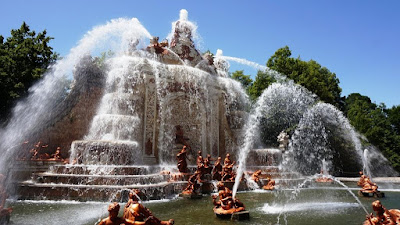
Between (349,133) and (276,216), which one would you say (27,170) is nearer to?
(276,216)

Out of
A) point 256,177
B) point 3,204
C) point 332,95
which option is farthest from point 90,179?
point 332,95

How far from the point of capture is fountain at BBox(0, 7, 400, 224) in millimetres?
10156

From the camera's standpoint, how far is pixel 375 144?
99.3ft

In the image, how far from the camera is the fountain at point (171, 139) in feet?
33.3

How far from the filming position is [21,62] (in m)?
21.7

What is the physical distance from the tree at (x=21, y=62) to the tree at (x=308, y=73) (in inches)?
952

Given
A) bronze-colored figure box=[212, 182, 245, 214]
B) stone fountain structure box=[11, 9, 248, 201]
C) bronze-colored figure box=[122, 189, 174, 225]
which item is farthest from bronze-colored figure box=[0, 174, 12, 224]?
stone fountain structure box=[11, 9, 248, 201]

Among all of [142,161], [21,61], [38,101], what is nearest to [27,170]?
[142,161]

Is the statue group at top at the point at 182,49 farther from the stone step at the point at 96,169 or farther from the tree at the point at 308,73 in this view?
the stone step at the point at 96,169

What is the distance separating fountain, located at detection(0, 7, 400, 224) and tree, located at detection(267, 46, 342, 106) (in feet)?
12.1

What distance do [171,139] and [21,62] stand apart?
12.7m

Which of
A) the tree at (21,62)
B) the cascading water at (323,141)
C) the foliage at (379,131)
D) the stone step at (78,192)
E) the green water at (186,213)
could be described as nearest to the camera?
the green water at (186,213)

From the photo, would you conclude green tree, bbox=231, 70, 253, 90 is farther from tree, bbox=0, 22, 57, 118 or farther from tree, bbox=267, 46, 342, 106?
tree, bbox=0, 22, 57, 118

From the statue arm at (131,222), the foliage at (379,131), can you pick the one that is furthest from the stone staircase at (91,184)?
the foliage at (379,131)
